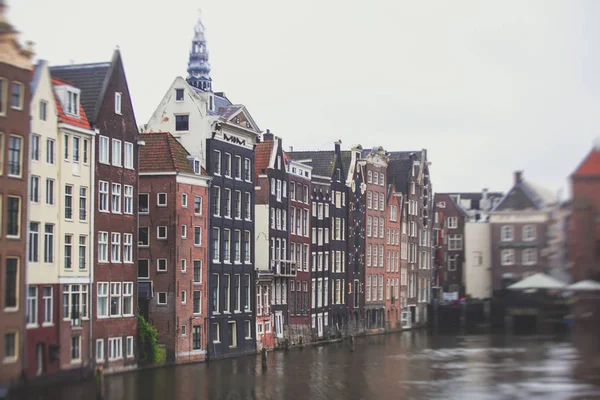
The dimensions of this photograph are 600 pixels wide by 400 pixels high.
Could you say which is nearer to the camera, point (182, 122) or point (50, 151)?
point (50, 151)

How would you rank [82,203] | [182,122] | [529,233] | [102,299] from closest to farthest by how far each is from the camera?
1. [529,233]
2. [82,203]
3. [102,299]
4. [182,122]

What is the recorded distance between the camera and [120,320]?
46719 millimetres

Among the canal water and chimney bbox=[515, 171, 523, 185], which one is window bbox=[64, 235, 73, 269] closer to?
the canal water

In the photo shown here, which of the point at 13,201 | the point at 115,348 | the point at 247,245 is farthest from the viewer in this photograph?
the point at 247,245

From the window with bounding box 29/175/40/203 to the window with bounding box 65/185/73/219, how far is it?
238cm

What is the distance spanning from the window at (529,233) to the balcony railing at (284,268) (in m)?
54.7

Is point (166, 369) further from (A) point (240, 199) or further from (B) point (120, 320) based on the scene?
(A) point (240, 199)

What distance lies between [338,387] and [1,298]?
53.9 ft

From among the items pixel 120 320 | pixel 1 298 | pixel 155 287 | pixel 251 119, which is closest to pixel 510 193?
pixel 1 298

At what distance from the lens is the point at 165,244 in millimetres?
51469

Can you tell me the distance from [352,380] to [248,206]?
17.8 m

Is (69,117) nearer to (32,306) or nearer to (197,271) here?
(32,306)

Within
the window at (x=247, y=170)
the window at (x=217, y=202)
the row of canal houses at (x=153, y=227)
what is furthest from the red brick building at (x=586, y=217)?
the window at (x=247, y=170)

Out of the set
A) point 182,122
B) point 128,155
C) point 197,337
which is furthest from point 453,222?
point 182,122
